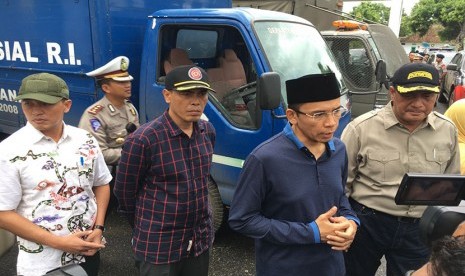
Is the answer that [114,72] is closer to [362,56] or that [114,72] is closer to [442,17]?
[362,56]

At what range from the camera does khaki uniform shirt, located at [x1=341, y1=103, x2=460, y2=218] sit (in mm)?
2176

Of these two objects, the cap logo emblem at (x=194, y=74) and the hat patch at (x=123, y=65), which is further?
the hat patch at (x=123, y=65)

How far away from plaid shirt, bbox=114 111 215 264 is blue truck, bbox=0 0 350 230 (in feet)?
3.46

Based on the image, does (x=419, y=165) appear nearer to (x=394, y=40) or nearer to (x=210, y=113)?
(x=210, y=113)

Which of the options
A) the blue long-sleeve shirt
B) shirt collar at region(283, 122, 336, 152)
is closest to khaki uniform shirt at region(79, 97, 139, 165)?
the blue long-sleeve shirt

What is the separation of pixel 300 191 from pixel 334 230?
21 cm

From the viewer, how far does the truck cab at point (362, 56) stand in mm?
6648

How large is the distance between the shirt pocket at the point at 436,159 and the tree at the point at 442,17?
3956 centimetres

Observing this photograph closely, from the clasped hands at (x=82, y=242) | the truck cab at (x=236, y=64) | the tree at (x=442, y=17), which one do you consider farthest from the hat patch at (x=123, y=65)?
the tree at (x=442, y=17)

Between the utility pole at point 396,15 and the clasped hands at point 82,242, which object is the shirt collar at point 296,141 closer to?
the clasped hands at point 82,242

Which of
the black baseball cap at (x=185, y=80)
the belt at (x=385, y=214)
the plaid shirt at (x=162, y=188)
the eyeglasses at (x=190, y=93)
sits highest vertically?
the black baseball cap at (x=185, y=80)

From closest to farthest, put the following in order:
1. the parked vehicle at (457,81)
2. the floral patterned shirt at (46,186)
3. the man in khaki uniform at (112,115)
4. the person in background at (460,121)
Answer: the floral patterned shirt at (46,186), the person in background at (460,121), the man in khaki uniform at (112,115), the parked vehicle at (457,81)

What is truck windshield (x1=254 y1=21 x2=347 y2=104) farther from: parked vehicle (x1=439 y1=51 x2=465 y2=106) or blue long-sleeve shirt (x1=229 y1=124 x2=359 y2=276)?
parked vehicle (x1=439 y1=51 x2=465 y2=106)

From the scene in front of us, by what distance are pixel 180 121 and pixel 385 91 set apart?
5568mm
